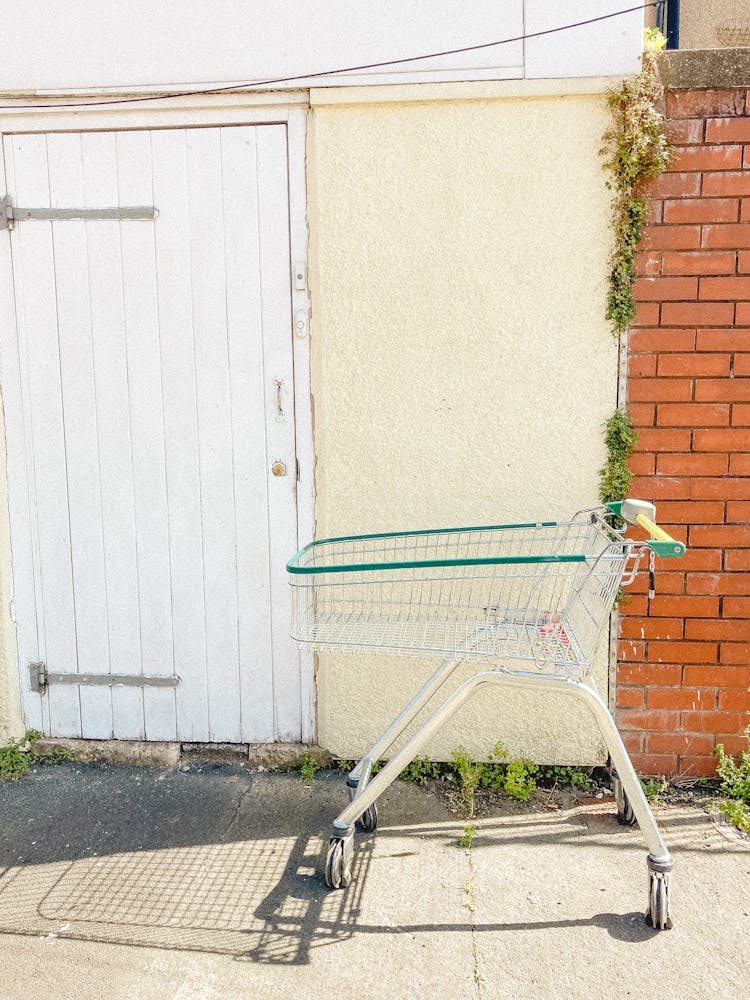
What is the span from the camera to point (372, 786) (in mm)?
2664

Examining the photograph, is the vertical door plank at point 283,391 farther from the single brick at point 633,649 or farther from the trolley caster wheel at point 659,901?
the trolley caster wheel at point 659,901

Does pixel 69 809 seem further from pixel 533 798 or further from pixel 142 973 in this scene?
pixel 533 798

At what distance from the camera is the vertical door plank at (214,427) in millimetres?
3320

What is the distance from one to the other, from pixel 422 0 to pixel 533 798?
9.87 feet

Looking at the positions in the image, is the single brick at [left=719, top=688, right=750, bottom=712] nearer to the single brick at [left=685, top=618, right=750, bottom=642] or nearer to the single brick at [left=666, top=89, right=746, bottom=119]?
the single brick at [left=685, top=618, right=750, bottom=642]

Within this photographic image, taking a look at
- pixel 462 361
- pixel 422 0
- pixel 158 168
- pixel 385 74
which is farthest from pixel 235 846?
pixel 422 0

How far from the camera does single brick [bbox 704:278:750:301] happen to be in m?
3.12

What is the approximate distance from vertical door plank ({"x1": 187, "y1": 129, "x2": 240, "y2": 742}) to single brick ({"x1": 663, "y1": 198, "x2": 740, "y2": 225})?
166 cm

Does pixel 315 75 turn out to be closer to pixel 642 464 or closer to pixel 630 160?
pixel 630 160

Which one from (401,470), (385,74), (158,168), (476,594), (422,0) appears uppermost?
(422,0)

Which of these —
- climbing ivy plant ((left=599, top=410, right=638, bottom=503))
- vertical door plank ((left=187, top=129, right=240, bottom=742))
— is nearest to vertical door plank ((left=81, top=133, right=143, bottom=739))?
vertical door plank ((left=187, top=129, right=240, bottom=742))

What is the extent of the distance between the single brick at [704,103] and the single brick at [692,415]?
103cm

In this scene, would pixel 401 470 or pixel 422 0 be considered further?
pixel 401 470

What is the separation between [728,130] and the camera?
3.06 metres
